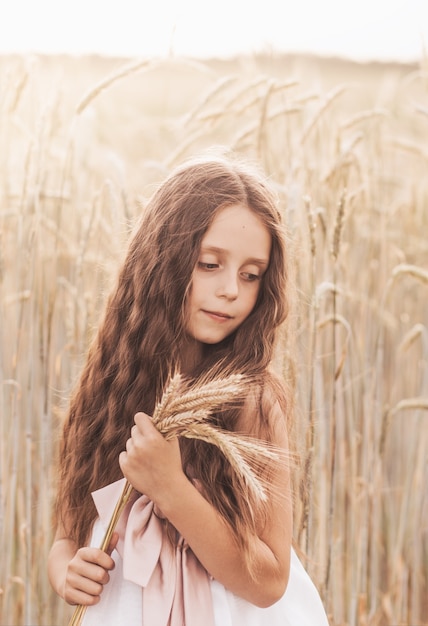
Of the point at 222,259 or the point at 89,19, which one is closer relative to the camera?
the point at 222,259

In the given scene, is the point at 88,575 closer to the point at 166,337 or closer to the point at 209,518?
the point at 209,518

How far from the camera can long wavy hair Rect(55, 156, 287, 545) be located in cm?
98

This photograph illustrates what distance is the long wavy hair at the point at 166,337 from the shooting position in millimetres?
981

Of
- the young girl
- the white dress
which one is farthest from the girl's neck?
the white dress

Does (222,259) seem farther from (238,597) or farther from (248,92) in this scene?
(248,92)

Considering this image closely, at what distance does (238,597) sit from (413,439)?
0.77m

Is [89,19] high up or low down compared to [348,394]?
up

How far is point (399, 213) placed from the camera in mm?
2064

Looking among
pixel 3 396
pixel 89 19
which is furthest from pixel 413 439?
pixel 89 19

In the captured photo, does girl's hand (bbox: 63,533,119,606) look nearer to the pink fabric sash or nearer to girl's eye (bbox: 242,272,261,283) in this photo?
the pink fabric sash

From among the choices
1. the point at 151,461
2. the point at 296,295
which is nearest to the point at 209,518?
the point at 151,461

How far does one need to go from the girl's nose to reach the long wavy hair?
1.8 inches

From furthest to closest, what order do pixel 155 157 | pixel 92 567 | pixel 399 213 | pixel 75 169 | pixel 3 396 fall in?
1. pixel 155 157
2. pixel 399 213
3. pixel 75 169
4. pixel 3 396
5. pixel 92 567

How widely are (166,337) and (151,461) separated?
0.21 m
